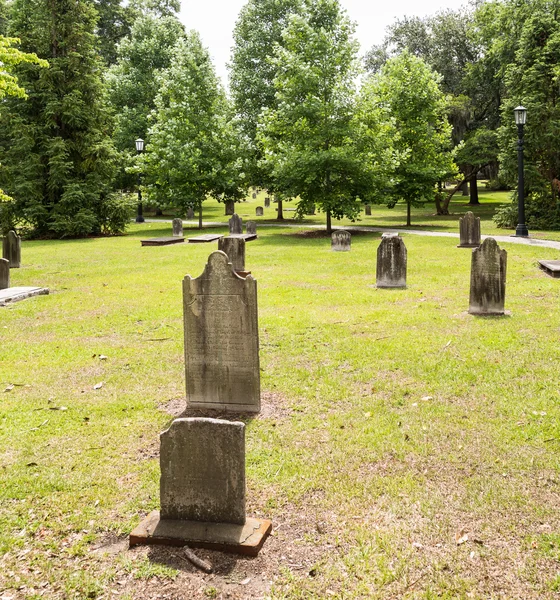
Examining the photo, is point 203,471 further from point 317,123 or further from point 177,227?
point 177,227

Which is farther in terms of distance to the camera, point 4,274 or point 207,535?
point 4,274

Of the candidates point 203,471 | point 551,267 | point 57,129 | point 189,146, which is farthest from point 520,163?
point 57,129

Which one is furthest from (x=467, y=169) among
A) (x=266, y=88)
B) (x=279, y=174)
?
(x=279, y=174)

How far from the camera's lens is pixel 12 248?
19453 millimetres

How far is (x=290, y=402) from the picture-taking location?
6902 mm

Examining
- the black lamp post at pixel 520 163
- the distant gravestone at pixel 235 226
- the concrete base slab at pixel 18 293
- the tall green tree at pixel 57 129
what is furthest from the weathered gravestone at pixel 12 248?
the black lamp post at pixel 520 163

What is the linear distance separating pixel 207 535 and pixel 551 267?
1373 centimetres

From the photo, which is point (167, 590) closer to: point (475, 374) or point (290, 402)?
point (290, 402)

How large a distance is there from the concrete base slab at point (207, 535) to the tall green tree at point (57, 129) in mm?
31228

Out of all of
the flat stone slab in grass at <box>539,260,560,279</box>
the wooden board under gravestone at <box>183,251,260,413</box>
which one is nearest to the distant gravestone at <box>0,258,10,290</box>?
the wooden board under gravestone at <box>183,251,260,413</box>

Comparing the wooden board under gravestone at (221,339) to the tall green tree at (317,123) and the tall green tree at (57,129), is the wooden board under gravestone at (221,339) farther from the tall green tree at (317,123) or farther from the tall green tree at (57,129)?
the tall green tree at (57,129)

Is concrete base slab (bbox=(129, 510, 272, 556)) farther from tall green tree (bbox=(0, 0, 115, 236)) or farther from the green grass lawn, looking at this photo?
tall green tree (bbox=(0, 0, 115, 236))

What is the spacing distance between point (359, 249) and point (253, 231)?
8664mm

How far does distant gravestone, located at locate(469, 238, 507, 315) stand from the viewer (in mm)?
10679
